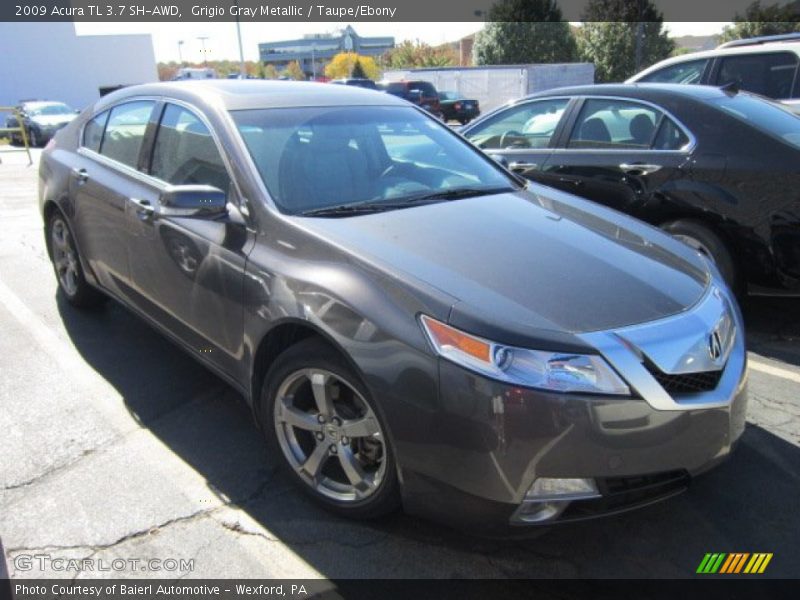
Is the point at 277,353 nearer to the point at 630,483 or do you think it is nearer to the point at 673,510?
the point at 630,483

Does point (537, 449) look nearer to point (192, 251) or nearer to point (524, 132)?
point (192, 251)

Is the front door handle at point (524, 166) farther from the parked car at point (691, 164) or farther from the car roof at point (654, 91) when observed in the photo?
the car roof at point (654, 91)

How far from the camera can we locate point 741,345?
266cm

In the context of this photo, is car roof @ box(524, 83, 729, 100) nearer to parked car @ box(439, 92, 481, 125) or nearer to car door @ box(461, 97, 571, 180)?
car door @ box(461, 97, 571, 180)

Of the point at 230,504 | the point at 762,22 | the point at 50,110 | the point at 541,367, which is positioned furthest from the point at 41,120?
the point at 762,22

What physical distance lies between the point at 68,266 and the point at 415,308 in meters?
3.54

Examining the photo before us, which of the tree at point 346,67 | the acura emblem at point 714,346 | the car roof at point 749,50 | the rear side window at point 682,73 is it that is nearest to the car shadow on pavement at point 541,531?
the acura emblem at point 714,346

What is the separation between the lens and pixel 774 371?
155 inches

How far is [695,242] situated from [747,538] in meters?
2.54

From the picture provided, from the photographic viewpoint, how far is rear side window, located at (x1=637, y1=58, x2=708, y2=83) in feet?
24.6

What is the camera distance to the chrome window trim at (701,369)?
218cm

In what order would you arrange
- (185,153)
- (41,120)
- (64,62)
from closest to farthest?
(185,153), (41,120), (64,62)

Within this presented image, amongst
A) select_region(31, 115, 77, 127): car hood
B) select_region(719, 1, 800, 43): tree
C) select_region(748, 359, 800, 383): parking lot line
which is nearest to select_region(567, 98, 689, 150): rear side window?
select_region(748, 359, 800, 383): parking lot line

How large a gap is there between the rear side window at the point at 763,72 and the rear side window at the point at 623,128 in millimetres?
2993
